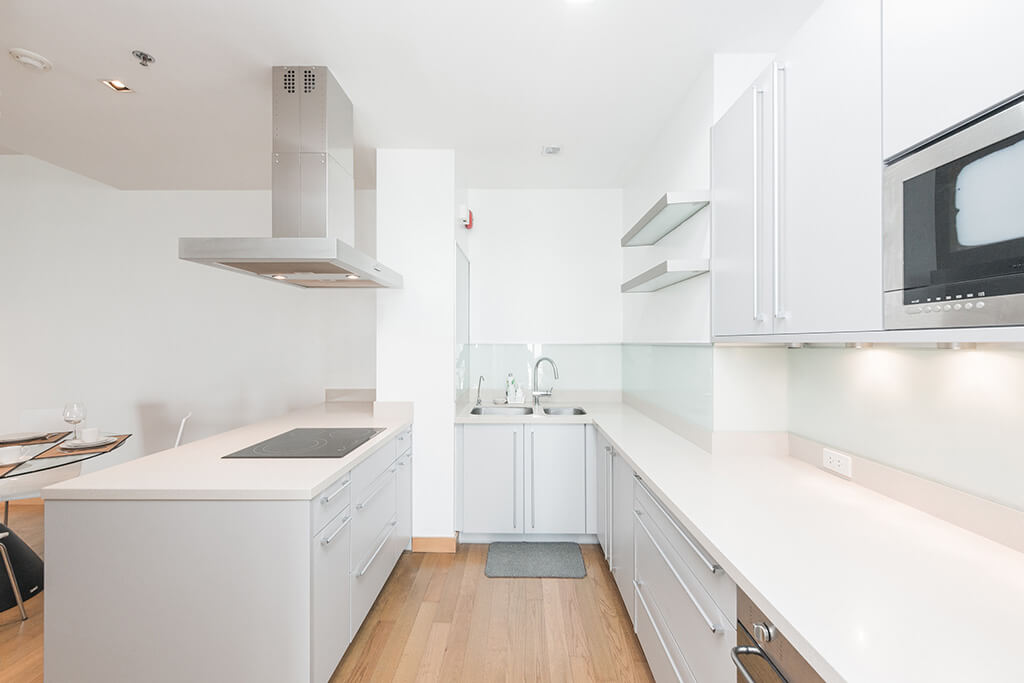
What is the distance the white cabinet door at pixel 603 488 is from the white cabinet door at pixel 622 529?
0.38ft

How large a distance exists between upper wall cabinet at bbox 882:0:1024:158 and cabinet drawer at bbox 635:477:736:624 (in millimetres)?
1100

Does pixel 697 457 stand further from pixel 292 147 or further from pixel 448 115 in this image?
pixel 292 147

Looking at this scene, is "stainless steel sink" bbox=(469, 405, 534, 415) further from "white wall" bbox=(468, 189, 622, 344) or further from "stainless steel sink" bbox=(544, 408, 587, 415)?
"white wall" bbox=(468, 189, 622, 344)

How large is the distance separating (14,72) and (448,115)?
2008 millimetres

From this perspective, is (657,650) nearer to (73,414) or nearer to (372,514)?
(372,514)

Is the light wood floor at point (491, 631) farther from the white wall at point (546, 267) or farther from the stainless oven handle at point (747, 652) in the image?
the white wall at point (546, 267)

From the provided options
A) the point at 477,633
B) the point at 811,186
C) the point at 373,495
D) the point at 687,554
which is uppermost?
the point at 811,186

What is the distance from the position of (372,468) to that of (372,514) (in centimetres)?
23

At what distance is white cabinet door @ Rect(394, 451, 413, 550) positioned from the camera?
296 centimetres

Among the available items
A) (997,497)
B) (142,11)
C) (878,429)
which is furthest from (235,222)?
(997,497)

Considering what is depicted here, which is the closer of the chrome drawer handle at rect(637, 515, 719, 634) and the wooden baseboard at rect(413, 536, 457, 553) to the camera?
the chrome drawer handle at rect(637, 515, 719, 634)

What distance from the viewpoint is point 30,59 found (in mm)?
2111

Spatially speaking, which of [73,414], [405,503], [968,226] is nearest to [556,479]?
[405,503]

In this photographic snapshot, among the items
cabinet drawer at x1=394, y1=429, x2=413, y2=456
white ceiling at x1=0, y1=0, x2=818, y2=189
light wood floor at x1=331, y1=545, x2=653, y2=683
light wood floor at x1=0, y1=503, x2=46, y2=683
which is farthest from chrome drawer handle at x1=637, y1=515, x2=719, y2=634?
light wood floor at x1=0, y1=503, x2=46, y2=683
